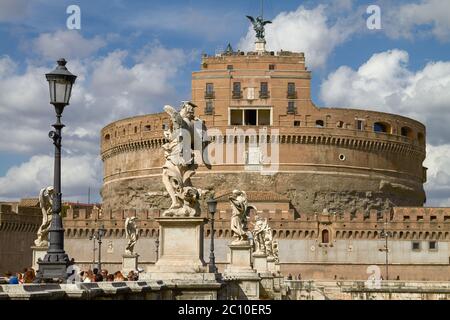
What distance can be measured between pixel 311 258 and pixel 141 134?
A: 23.3 m

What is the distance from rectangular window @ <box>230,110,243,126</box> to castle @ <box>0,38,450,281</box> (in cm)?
11

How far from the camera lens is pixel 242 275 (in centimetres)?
2088

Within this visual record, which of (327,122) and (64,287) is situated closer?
(64,287)

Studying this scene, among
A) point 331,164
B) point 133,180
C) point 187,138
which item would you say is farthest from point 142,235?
point 187,138

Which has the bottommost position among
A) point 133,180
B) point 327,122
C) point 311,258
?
point 311,258

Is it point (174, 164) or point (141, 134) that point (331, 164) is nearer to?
point (141, 134)

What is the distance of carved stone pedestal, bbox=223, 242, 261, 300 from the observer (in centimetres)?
1920

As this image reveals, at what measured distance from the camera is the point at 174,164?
14.2 metres

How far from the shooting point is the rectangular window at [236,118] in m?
81.8

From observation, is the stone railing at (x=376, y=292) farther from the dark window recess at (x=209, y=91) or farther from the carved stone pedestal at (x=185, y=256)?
the carved stone pedestal at (x=185, y=256)

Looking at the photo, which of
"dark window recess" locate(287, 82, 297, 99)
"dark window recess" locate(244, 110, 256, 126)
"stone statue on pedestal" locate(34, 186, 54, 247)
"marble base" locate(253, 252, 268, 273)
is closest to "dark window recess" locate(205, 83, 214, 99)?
"dark window recess" locate(244, 110, 256, 126)

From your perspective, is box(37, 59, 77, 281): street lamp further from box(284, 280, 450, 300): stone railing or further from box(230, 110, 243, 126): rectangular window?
box(230, 110, 243, 126): rectangular window
